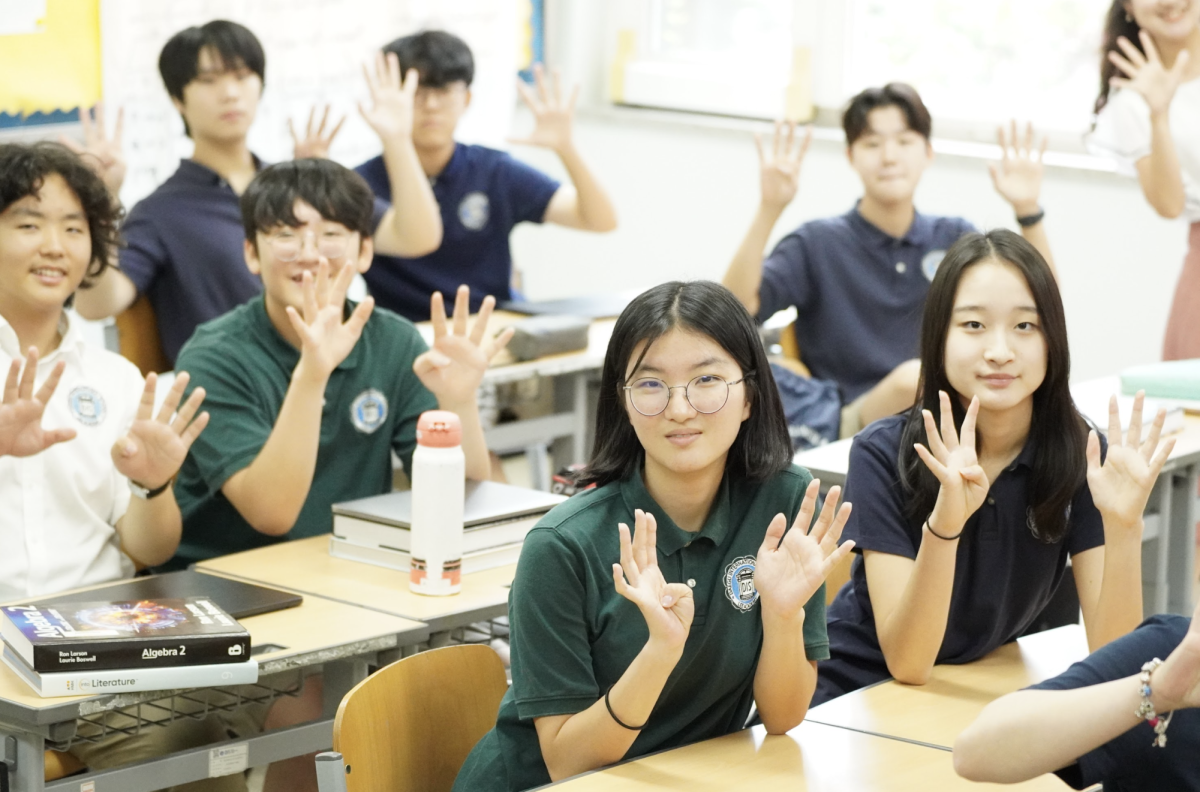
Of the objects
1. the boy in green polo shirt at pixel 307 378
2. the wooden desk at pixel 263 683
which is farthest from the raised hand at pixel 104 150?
the wooden desk at pixel 263 683

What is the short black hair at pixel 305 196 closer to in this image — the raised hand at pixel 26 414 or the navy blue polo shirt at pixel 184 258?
the raised hand at pixel 26 414

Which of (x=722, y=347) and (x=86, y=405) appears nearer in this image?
(x=722, y=347)

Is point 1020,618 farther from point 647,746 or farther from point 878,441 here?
point 647,746

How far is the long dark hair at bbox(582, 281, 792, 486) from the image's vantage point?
1.72 metres

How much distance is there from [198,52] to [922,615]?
8.40ft

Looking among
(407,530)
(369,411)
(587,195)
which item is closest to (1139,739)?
(407,530)

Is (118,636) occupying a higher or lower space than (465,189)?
lower

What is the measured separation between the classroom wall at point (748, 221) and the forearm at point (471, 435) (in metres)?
2.69

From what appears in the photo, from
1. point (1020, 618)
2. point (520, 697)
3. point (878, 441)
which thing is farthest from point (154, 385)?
point (1020, 618)

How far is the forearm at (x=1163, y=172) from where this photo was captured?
3.61 meters

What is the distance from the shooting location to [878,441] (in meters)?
2.03

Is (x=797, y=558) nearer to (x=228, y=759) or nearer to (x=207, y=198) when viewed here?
(x=228, y=759)

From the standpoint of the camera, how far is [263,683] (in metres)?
2.30

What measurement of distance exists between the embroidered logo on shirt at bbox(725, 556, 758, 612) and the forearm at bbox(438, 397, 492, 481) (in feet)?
3.18
